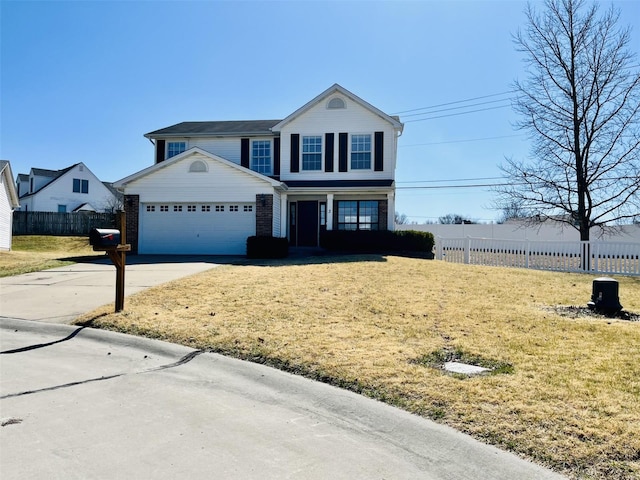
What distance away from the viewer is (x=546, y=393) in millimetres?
4309

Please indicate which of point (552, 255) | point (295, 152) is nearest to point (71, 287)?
point (295, 152)

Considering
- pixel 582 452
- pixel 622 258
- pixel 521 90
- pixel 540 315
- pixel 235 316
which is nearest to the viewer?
pixel 582 452

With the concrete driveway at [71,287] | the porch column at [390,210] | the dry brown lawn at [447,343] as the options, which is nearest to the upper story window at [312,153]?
the porch column at [390,210]

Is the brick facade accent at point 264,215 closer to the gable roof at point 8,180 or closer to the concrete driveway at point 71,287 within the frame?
the concrete driveway at point 71,287

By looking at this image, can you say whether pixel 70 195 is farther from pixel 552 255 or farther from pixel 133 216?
pixel 552 255

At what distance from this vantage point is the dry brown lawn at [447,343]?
11.9 feet

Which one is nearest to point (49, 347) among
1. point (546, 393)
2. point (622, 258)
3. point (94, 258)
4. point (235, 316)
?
point (235, 316)

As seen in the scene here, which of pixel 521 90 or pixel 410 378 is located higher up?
pixel 521 90

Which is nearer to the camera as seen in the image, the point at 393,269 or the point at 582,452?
the point at 582,452

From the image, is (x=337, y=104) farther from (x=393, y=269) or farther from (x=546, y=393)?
(x=546, y=393)

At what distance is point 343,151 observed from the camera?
21.0 meters

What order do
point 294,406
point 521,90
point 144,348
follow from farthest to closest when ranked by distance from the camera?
point 521,90
point 144,348
point 294,406

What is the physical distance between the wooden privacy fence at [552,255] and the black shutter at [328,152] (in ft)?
20.9

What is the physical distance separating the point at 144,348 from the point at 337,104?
17022mm
